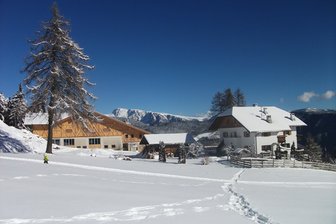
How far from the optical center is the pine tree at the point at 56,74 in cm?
3525

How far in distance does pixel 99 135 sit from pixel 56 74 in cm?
3894

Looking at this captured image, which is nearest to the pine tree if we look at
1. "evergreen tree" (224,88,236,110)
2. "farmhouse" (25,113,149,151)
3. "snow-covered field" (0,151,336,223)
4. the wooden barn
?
"snow-covered field" (0,151,336,223)

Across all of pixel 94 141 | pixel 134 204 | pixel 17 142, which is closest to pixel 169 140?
pixel 94 141

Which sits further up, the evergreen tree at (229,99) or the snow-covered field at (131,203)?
the evergreen tree at (229,99)

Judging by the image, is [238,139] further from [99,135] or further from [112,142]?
[99,135]

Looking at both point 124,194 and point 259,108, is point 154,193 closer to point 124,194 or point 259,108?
point 124,194

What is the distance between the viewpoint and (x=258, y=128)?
59688 mm

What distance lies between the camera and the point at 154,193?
728 inches

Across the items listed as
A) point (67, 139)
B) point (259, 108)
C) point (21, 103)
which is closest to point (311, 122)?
point (259, 108)

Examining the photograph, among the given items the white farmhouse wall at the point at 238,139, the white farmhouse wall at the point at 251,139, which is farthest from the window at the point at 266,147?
the white farmhouse wall at the point at 238,139

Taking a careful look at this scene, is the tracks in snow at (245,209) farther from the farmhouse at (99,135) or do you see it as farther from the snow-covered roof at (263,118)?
the farmhouse at (99,135)

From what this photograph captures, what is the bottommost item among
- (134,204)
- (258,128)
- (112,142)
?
(134,204)

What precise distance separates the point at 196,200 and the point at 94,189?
15.3 feet

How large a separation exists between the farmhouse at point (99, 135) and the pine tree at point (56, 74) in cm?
3547
